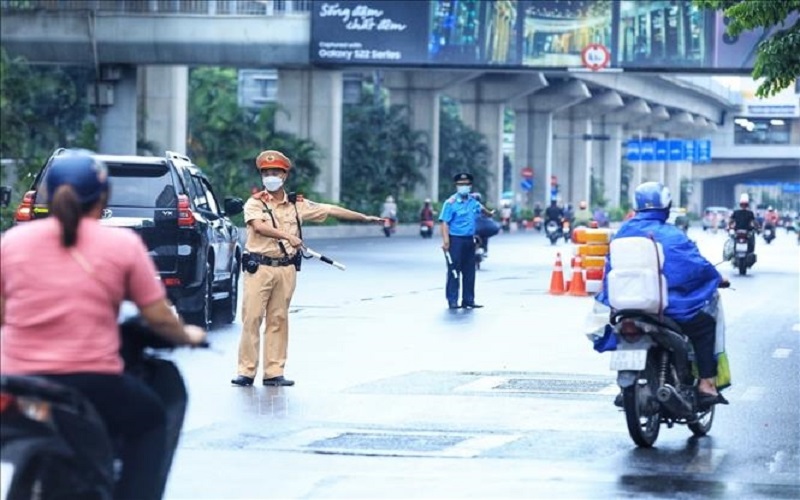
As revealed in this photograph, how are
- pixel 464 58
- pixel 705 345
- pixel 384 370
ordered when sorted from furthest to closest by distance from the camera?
pixel 464 58 < pixel 384 370 < pixel 705 345

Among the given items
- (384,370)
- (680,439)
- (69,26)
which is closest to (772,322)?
(384,370)

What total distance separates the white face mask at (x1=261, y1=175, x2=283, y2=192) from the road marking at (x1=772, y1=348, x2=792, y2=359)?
5.86 m

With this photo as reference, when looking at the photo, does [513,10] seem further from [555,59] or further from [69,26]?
[69,26]

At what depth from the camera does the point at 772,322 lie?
2488 cm

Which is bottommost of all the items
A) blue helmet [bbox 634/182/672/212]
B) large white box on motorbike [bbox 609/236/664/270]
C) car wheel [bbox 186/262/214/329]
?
car wheel [bbox 186/262/214/329]

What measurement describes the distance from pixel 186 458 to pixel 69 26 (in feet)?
160

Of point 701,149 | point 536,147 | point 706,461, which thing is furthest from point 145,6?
point 701,149

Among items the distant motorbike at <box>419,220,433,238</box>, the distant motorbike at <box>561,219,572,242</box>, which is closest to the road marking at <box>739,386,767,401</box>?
the distant motorbike at <box>561,219,572,242</box>

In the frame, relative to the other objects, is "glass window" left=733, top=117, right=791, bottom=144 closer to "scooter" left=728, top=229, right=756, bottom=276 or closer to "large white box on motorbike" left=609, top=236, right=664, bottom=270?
"scooter" left=728, top=229, right=756, bottom=276

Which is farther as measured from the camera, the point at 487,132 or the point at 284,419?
the point at 487,132

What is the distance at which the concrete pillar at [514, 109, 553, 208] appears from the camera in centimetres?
9781

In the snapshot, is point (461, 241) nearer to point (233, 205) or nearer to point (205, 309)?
point (205, 309)

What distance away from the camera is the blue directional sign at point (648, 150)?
105 meters

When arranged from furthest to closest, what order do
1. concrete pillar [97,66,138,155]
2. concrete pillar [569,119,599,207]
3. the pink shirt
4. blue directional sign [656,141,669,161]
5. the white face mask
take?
concrete pillar [569,119,599,207] < blue directional sign [656,141,669,161] < concrete pillar [97,66,138,155] < the white face mask < the pink shirt
